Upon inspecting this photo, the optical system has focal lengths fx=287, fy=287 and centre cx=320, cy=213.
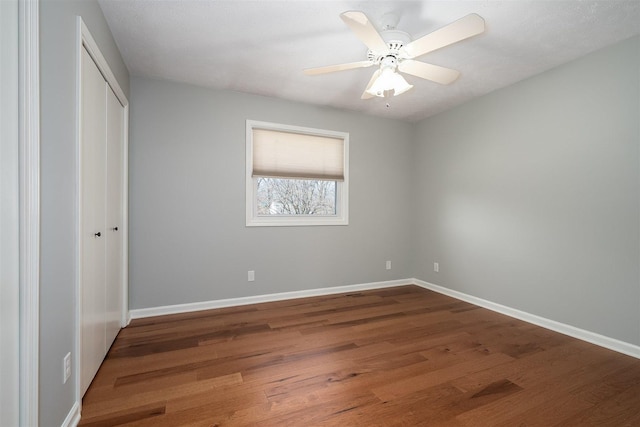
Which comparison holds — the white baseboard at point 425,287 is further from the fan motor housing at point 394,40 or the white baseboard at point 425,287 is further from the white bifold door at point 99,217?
the fan motor housing at point 394,40

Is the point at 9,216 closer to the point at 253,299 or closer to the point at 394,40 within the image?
the point at 394,40

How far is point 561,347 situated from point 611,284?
0.67m

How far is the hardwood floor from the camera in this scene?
159cm

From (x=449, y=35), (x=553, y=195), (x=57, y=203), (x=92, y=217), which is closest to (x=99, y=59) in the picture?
(x=92, y=217)

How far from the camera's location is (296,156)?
3.73 metres

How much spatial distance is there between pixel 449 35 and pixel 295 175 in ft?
7.77

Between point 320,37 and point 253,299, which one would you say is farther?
point 253,299

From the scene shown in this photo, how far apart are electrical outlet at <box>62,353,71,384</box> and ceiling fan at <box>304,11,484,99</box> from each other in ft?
7.35

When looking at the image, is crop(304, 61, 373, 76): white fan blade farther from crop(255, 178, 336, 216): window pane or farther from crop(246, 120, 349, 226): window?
crop(255, 178, 336, 216): window pane

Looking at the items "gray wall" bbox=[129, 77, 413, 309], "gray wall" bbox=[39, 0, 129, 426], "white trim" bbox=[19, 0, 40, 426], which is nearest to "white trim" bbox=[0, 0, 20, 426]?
"white trim" bbox=[19, 0, 40, 426]

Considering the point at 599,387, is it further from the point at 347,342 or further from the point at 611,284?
the point at 347,342

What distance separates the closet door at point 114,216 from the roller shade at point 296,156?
4.48 feet

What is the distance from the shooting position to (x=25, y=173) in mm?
1104

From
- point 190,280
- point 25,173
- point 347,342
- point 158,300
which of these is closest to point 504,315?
point 347,342
